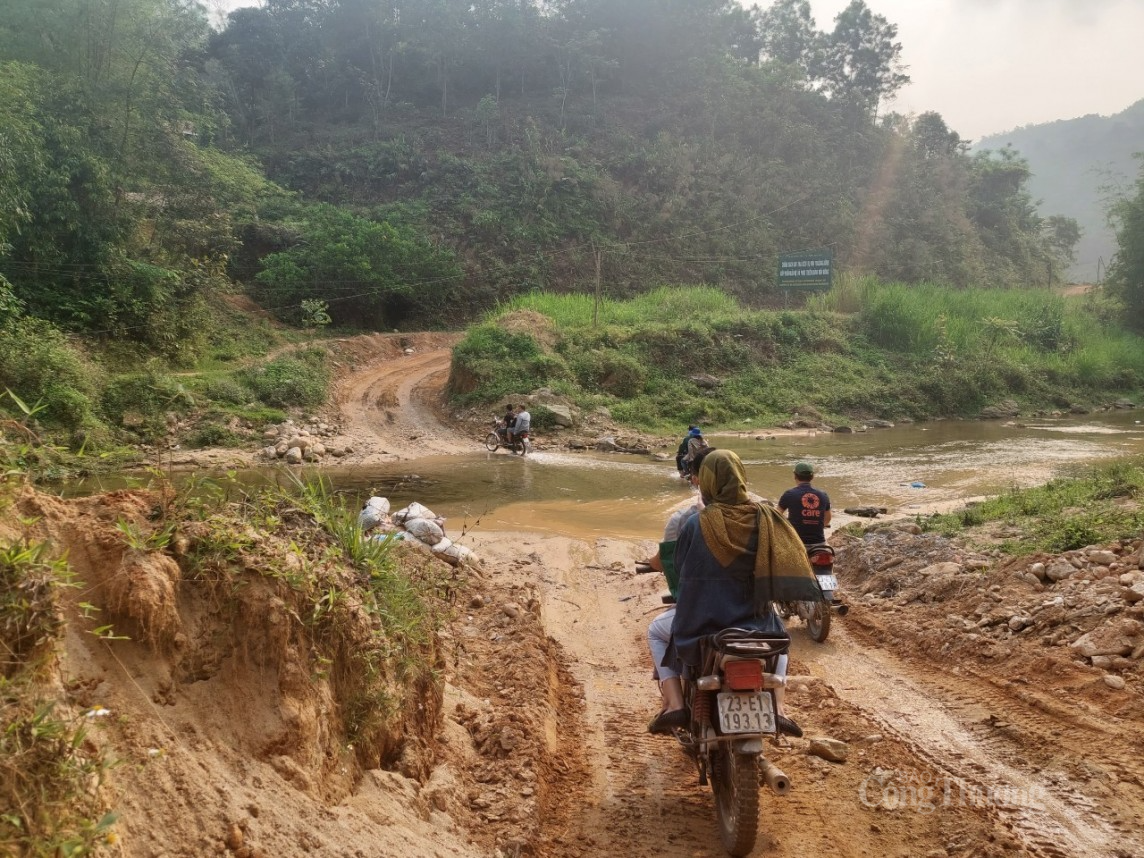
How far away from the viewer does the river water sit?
502 inches

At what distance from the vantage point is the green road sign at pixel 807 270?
34.6 m

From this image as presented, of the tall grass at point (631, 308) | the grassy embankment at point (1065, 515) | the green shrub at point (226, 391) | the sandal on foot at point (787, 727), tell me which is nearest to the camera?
the sandal on foot at point (787, 727)

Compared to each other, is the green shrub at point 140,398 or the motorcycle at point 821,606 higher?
the green shrub at point 140,398

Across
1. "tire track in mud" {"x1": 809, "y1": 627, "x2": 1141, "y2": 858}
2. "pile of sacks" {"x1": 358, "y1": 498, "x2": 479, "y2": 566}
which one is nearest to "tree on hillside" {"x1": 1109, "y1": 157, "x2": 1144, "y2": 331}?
"tire track in mud" {"x1": 809, "y1": 627, "x2": 1141, "y2": 858}

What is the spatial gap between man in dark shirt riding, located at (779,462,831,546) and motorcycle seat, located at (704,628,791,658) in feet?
11.9

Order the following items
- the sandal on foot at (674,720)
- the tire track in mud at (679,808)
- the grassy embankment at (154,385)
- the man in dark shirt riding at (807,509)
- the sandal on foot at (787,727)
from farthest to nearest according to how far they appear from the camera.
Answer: the grassy embankment at (154,385), the man in dark shirt riding at (807,509), the sandal on foot at (674,720), the sandal on foot at (787,727), the tire track in mud at (679,808)

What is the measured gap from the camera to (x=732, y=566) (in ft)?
12.0

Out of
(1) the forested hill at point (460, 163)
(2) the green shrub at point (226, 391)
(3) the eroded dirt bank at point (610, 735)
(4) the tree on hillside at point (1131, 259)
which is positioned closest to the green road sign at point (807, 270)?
(1) the forested hill at point (460, 163)

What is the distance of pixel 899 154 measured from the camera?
2394 inches

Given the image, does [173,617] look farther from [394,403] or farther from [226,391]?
[394,403]

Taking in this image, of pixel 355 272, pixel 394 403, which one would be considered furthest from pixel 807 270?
pixel 394 403

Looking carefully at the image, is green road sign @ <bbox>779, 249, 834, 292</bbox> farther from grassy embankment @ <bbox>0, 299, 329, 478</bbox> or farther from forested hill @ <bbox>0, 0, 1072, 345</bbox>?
grassy embankment @ <bbox>0, 299, 329, 478</bbox>

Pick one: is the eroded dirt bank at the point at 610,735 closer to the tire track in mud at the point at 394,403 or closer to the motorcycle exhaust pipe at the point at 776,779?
the motorcycle exhaust pipe at the point at 776,779

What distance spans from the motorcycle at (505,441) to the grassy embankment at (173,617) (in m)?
15.6
